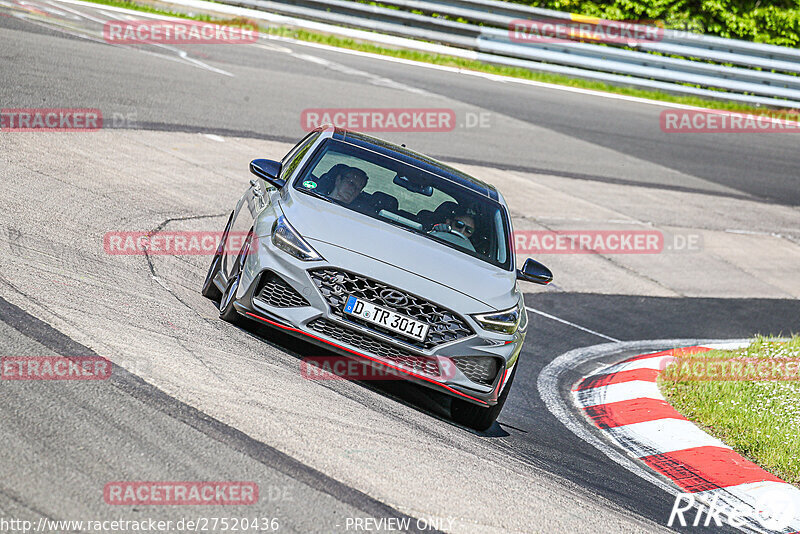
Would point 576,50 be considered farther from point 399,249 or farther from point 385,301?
point 385,301

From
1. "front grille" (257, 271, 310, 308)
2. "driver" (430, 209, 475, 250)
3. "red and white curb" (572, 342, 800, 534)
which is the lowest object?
"red and white curb" (572, 342, 800, 534)

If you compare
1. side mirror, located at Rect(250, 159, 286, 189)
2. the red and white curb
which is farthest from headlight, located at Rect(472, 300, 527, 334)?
side mirror, located at Rect(250, 159, 286, 189)

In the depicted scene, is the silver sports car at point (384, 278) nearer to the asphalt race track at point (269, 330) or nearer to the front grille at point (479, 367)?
the front grille at point (479, 367)

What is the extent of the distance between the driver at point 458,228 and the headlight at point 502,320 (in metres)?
0.75

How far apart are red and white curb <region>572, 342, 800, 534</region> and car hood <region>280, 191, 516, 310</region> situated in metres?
1.61

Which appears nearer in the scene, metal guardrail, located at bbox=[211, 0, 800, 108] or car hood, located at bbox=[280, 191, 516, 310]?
car hood, located at bbox=[280, 191, 516, 310]

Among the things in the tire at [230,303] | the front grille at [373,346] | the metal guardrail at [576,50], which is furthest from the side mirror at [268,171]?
the metal guardrail at [576,50]

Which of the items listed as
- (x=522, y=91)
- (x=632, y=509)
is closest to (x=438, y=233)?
(x=632, y=509)

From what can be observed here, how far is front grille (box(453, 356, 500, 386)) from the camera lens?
19.7ft

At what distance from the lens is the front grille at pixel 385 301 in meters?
5.87

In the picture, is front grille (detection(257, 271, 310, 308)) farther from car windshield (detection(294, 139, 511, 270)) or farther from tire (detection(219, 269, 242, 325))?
car windshield (detection(294, 139, 511, 270))

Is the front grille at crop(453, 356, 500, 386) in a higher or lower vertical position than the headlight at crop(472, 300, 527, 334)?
lower

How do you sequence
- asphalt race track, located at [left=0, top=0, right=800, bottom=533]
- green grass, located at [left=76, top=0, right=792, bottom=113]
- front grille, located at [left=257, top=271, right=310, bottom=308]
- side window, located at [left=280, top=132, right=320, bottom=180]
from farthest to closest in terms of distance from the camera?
green grass, located at [left=76, top=0, right=792, bottom=113] → side window, located at [left=280, top=132, right=320, bottom=180] → front grille, located at [left=257, top=271, right=310, bottom=308] → asphalt race track, located at [left=0, top=0, right=800, bottom=533]

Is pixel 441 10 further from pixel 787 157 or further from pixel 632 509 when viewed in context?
pixel 632 509
